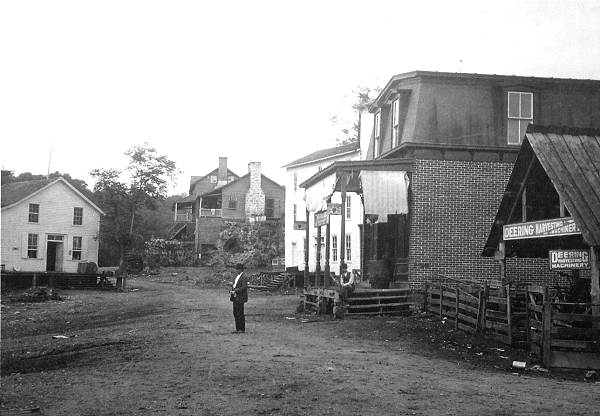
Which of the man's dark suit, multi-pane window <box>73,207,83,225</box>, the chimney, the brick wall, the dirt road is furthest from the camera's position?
the chimney

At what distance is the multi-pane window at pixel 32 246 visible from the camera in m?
46.9

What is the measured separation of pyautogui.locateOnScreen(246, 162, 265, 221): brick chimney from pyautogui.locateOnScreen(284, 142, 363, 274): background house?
15501mm

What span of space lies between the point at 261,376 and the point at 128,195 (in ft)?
164

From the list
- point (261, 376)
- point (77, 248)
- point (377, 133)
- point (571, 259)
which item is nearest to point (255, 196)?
point (77, 248)

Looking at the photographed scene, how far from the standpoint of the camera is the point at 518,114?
2353 centimetres

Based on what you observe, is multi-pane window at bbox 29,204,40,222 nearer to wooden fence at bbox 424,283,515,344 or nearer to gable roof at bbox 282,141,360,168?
gable roof at bbox 282,141,360,168

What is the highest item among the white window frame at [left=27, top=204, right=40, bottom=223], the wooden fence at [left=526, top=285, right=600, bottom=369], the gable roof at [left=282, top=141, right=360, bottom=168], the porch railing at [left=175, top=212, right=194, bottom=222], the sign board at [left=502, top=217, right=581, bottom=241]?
the gable roof at [left=282, top=141, right=360, bottom=168]

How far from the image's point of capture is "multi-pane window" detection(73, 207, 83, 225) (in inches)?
1949

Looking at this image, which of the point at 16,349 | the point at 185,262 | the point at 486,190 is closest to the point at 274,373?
the point at 16,349

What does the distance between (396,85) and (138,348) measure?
46.2 ft

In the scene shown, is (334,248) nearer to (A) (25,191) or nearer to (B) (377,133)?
(B) (377,133)

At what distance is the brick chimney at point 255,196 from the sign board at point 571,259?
56.1 metres

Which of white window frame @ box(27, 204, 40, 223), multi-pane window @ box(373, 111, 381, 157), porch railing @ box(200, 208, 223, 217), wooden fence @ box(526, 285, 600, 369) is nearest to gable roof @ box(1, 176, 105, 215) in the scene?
white window frame @ box(27, 204, 40, 223)

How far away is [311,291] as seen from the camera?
2267 cm
